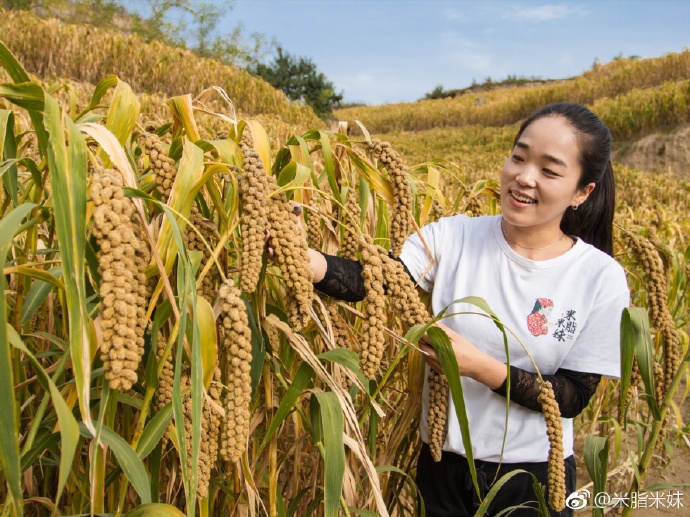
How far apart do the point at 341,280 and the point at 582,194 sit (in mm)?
682

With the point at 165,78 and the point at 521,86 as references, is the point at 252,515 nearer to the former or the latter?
the point at 165,78

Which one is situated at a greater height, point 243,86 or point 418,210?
point 243,86

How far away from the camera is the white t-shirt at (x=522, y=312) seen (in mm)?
1409

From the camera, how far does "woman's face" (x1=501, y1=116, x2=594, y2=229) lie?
1.35 metres

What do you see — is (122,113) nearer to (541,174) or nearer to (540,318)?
(541,174)

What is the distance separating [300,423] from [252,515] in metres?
0.36

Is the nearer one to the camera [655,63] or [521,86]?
[655,63]

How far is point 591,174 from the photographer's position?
1.43 meters

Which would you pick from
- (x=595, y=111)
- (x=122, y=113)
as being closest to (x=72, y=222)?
(x=122, y=113)

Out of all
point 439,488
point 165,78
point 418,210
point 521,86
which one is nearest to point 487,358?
point 439,488

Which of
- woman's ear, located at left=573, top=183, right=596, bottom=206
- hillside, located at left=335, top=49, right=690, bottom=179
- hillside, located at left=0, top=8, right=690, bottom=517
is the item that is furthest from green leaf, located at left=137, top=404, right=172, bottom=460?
hillside, located at left=335, top=49, right=690, bottom=179

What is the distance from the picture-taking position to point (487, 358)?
1.30 meters

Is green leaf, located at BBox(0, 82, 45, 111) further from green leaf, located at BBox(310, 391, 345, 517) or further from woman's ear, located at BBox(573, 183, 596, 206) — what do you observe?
woman's ear, located at BBox(573, 183, 596, 206)

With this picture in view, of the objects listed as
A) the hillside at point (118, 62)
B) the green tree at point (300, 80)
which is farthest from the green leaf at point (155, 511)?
the green tree at point (300, 80)
